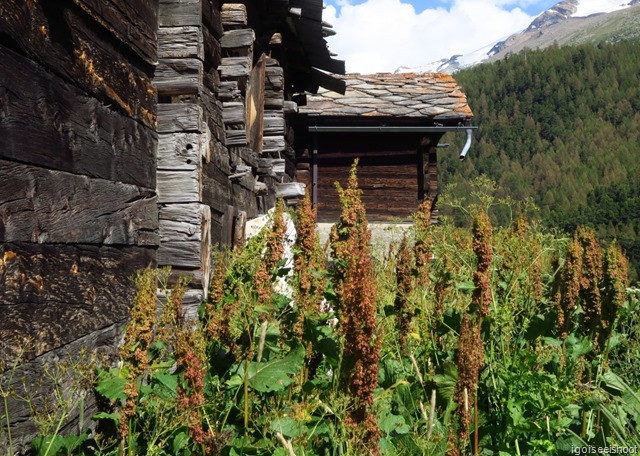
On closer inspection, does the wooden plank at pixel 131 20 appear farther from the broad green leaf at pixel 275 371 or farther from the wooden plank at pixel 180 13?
the broad green leaf at pixel 275 371

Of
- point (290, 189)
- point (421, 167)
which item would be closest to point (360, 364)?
point (290, 189)

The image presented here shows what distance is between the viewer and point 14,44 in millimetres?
2652

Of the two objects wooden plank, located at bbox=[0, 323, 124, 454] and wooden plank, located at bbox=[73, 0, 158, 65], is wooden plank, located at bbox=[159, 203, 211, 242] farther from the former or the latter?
wooden plank, located at bbox=[0, 323, 124, 454]

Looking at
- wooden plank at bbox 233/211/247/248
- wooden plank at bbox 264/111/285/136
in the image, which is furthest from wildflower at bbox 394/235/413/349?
wooden plank at bbox 264/111/285/136

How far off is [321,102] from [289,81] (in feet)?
11.5

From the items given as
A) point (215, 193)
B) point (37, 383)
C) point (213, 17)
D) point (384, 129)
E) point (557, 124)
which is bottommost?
point (37, 383)

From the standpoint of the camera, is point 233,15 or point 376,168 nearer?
point 233,15

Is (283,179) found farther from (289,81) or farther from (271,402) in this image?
(271,402)

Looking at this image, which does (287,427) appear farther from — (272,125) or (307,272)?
(272,125)

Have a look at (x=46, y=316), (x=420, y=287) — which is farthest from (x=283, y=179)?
(x=46, y=316)

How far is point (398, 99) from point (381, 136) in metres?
0.98

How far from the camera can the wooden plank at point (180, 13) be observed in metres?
4.75

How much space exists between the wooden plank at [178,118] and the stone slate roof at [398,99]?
9.22 metres

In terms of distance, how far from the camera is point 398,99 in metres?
14.1
